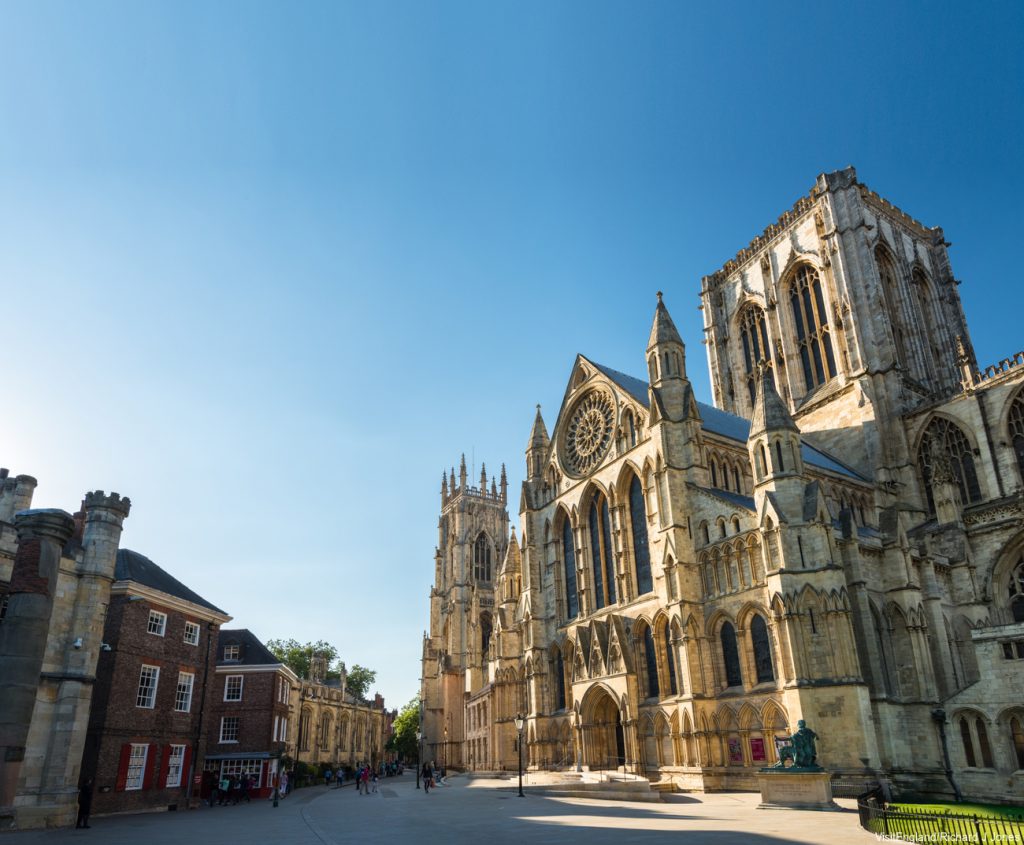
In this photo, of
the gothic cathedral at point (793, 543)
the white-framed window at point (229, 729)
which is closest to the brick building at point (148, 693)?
the white-framed window at point (229, 729)

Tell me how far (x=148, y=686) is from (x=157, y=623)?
2.50 meters

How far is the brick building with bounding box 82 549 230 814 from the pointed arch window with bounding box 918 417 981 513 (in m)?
38.0

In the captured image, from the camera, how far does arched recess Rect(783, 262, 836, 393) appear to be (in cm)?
5012

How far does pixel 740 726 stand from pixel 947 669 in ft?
28.6

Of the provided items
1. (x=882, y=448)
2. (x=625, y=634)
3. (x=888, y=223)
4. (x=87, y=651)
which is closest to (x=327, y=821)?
(x=87, y=651)

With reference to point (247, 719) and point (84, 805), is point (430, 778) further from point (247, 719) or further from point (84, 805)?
point (84, 805)

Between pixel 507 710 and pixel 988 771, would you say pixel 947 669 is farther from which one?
pixel 507 710

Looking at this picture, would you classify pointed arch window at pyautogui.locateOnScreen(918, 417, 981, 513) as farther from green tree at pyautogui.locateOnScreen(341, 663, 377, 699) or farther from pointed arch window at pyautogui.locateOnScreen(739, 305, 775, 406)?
green tree at pyautogui.locateOnScreen(341, 663, 377, 699)

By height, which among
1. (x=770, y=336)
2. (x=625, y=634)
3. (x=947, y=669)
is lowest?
(x=947, y=669)

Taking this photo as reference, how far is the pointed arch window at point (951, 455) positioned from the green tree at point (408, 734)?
86.4 metres

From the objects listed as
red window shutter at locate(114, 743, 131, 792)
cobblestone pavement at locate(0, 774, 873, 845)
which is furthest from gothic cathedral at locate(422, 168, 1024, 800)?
red window shutter at locate(114, 743, 131, 792)

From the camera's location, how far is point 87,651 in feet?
78.9

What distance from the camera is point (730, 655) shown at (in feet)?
101

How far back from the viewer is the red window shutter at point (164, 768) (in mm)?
29844
